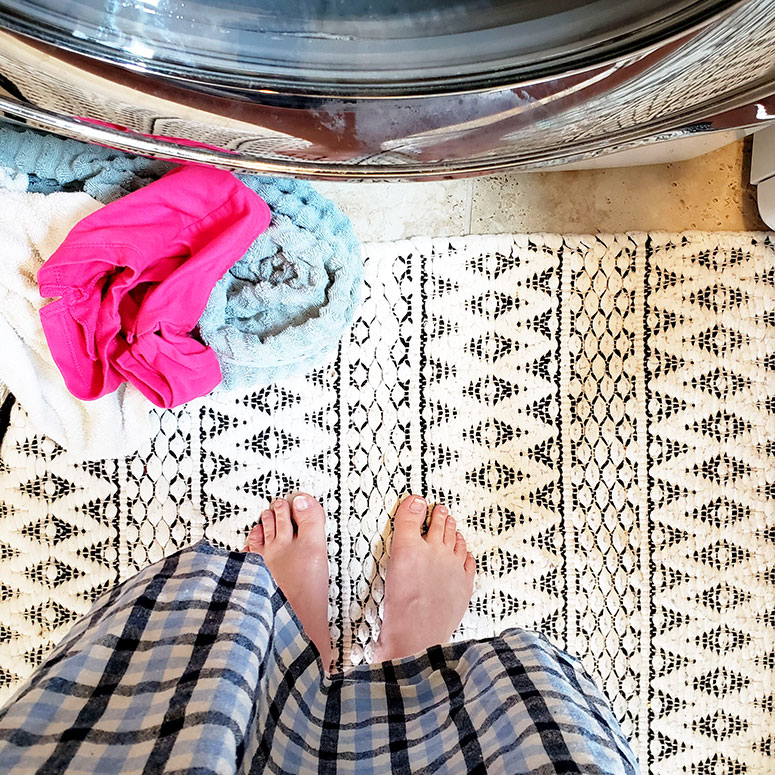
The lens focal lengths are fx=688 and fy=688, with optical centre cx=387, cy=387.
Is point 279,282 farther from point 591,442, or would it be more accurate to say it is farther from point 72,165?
point 591,442

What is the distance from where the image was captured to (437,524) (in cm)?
93

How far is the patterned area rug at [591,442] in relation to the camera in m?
0.92

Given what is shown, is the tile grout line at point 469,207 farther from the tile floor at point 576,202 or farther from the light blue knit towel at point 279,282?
the light blue knit towel at point 279,282

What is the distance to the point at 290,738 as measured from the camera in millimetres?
596

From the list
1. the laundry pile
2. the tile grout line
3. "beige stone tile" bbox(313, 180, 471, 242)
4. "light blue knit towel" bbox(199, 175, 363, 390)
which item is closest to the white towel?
the laundry pile

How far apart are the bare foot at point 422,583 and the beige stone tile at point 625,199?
408 mm

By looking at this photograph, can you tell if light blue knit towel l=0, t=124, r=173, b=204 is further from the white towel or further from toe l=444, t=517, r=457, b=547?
toe l=444, t=517, r=457, b=547

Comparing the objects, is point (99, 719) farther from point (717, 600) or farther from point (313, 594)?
point (717, 600)

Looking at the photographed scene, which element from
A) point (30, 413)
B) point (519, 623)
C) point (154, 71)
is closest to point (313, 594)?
point (519, 623)

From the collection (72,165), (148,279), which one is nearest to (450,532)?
(148,279)

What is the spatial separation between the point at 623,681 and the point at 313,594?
434 millimetres

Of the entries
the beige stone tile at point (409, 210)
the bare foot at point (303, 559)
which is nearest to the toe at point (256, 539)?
the bare foot at point (303, 559)

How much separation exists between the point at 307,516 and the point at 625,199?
613mm

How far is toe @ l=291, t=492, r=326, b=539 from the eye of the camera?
0.91 meters
